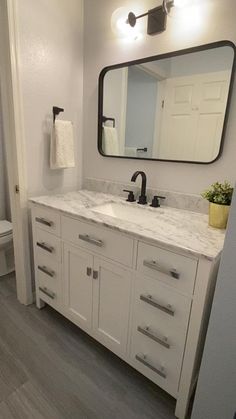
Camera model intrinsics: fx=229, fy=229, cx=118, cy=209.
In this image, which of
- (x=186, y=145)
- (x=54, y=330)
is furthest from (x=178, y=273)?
(x=54, y=330)

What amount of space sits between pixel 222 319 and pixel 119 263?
0.51 metres

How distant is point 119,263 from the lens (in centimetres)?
113

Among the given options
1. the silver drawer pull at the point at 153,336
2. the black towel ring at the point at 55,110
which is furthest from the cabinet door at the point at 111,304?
the black towel ring at the point at 55,110

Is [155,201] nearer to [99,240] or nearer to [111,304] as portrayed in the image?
[99,240]

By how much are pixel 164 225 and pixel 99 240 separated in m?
0.34

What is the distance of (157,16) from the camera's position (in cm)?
132

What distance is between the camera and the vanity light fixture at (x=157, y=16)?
1.23 metres

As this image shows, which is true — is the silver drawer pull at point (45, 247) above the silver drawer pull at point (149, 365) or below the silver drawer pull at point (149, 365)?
above

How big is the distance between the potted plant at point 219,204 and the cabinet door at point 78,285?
672 millimetres

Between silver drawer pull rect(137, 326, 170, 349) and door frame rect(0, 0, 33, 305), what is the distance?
1.01 meters

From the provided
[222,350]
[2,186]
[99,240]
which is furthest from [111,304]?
[2,186]

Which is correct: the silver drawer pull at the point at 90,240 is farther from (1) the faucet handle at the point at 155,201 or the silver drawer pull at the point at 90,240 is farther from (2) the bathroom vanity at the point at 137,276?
(1) the faucet handle at the point at 155,201

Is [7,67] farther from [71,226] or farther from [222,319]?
[222,319]

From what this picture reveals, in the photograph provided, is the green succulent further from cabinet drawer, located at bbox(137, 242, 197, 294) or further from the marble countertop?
cabinet drawer, located at bbox(137, 242, 197, 294)
